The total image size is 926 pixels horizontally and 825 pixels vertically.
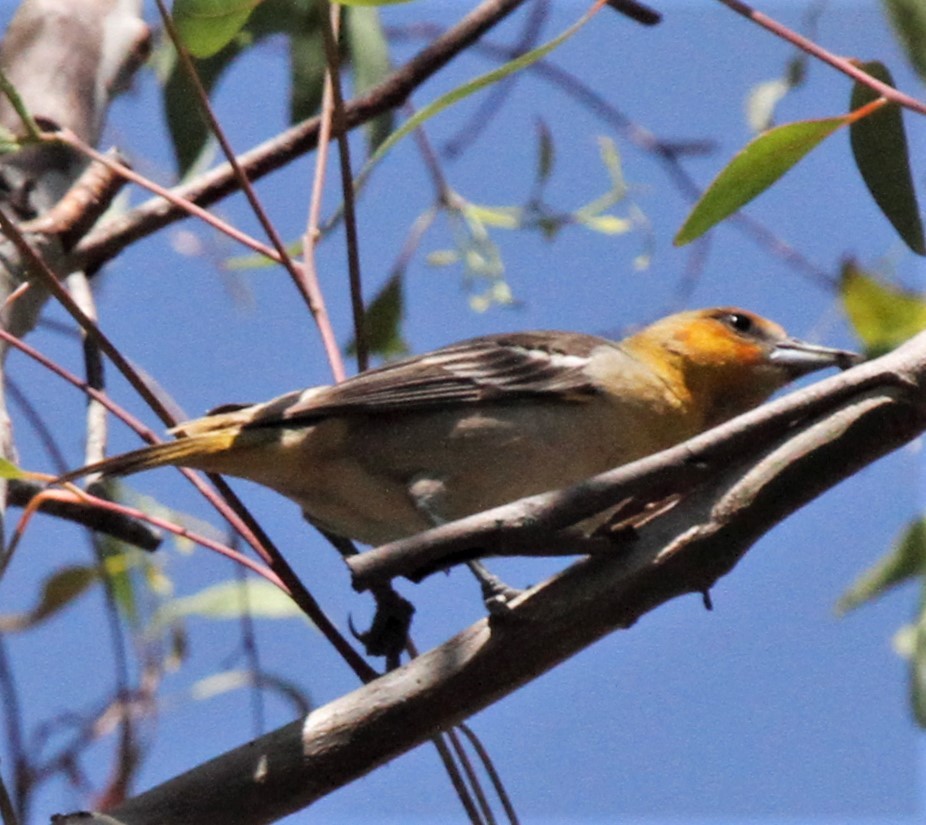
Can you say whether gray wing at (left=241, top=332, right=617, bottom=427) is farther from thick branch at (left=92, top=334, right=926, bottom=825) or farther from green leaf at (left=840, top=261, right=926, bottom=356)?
thick branch at (left=92, top=334, right=926, bottom=825)

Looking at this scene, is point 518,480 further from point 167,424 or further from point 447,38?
point 447,38

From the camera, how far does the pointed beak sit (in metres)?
2.98

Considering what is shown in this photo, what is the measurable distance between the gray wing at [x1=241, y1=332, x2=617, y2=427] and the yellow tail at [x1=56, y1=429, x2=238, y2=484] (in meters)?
0.10

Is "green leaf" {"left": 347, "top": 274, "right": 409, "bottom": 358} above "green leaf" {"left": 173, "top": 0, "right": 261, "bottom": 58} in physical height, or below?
above

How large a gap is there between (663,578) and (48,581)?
215cm

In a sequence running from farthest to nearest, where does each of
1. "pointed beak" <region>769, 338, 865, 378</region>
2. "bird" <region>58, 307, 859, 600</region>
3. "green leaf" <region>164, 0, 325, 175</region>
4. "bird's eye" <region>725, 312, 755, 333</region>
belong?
1. "green leaf" <region>164, 0, 325, 175</region>
2. "bird's eye" <region>725, 312, 755, 333</region>
3. "pointed beak" <region>769, 338, 865, 378</region>
4. "bird" <region>58, 307, 859, 600</region>

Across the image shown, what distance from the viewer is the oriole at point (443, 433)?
2.48m

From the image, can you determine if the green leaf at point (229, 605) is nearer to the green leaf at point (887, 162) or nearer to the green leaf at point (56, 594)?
the green leaf at point (56, 594)

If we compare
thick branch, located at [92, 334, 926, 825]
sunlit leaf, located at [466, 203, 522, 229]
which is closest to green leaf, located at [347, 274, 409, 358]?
sunlit leaf, located at [466, 203, 522, 229]

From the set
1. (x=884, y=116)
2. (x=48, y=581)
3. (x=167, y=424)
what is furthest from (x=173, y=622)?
(x=884, y=116)

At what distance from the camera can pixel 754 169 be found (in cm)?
194

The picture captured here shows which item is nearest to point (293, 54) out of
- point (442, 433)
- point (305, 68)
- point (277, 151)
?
point (305, 68)

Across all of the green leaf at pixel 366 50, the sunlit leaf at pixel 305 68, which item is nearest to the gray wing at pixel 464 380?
the green leaf at pixel 366 50

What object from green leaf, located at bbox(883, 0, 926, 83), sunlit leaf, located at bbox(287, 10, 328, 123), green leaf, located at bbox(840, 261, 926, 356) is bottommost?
green leaf, located at bbox(840, 261, 926, 356)
